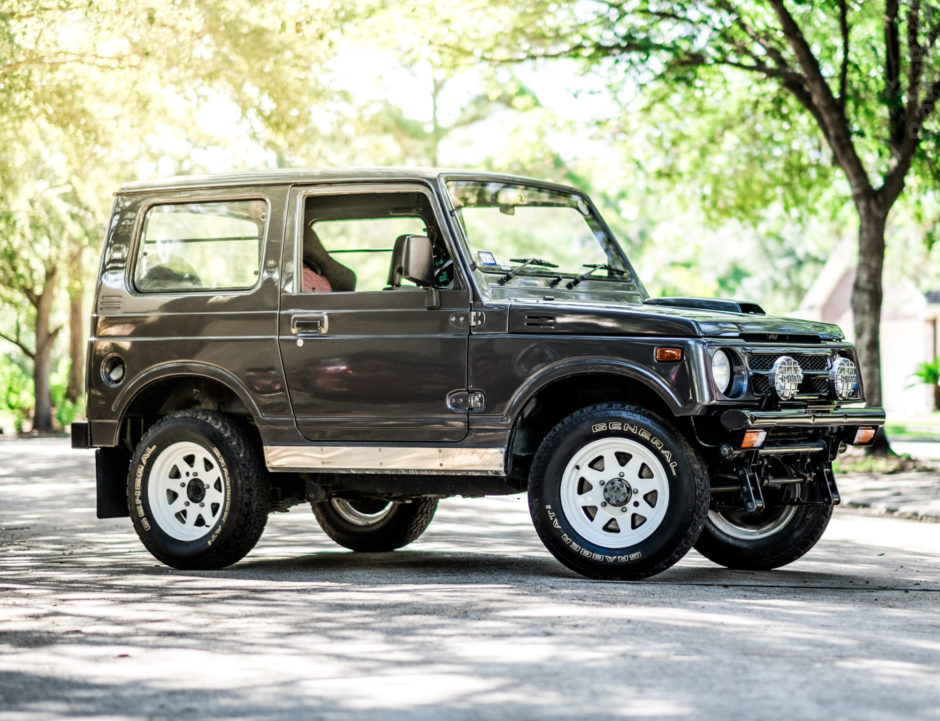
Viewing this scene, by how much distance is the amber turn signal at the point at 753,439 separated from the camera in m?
8.18

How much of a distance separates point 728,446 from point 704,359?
505 mm

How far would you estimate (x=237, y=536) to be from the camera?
30.7 ft

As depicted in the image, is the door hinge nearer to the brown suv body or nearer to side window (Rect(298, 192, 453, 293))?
the brown suv body

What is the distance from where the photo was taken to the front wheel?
26.8ft

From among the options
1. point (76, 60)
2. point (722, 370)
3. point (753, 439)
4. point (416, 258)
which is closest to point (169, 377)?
point (416, 258)

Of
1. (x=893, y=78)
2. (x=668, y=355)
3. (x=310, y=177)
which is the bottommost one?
(x=668, y=355)

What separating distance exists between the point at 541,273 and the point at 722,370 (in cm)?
156

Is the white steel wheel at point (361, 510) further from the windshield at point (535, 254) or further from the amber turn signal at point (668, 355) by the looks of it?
the amber turn signal at point (668, 355)

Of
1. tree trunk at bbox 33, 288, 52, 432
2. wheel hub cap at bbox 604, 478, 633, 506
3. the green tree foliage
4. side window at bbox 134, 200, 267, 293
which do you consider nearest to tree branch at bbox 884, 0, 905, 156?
Answer: the green tree foliage

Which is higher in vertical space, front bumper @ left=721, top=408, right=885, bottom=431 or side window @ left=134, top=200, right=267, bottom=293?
side window @ left=134, top=200, right=267, bottom=293

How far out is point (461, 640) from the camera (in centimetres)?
638

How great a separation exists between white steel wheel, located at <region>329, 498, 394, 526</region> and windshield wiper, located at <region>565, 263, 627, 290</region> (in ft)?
7.66

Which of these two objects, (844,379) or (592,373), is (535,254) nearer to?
(592,373)

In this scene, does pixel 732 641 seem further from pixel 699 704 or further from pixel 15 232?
pixel 15 232
